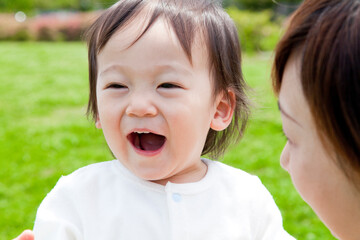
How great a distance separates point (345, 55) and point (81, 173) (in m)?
1.10

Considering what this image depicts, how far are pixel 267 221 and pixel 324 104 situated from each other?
2.60 ft

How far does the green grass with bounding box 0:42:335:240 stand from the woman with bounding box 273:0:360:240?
80 centimetres

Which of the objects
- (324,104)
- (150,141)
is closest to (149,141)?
(150,141)

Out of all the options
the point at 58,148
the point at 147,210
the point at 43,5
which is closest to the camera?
the point at 147,210

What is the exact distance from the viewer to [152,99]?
167 centimetres

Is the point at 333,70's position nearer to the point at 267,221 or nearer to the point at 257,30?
the point at 267,221

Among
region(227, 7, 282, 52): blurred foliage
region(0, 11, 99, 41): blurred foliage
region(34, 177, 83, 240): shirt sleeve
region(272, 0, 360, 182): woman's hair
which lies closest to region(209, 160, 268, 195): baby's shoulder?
region(34, 177, 83, 240): shirt sleeve

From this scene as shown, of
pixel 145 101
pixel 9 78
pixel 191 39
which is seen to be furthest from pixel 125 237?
pixel 9 78

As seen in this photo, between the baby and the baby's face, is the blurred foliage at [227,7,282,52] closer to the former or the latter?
the baby

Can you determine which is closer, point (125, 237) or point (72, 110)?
point (125, 237)

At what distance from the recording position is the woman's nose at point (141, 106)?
164 cm

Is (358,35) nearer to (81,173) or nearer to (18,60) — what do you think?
(81,173)

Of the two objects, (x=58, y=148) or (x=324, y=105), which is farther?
(x=58, y=148)

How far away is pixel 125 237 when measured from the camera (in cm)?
170
